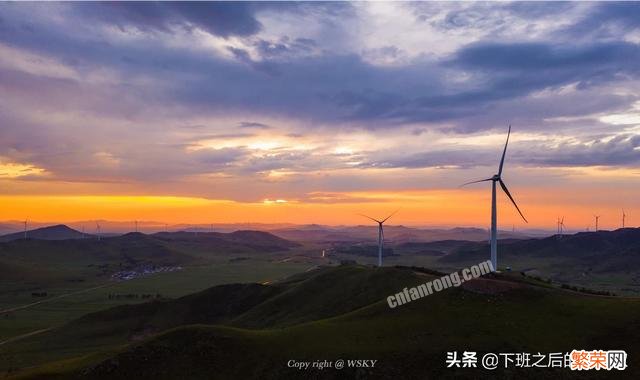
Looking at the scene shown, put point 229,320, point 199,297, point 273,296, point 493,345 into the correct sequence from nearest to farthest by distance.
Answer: point 493,345 → point 229,320 → point 273,296 → point 199,297

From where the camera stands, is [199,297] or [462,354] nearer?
[462,354]

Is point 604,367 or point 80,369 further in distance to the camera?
point 80,369

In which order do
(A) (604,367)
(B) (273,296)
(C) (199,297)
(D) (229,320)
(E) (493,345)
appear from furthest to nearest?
1. (C) (199,297)
2. (B) (273,296)
3. (D) (229,320)
4. (E) (493,345)
5. (A) (604,367)

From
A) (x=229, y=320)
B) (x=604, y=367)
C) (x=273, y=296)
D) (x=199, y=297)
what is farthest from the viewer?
(x=199, y=297)

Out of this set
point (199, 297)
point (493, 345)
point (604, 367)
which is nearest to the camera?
point (604, 367)

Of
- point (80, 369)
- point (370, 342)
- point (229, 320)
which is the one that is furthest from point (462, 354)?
point (229, 320)

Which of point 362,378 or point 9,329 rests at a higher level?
point 362,378

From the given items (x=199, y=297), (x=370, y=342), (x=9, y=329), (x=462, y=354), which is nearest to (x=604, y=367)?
(x=462, y=354)

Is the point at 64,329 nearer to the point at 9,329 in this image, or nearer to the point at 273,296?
the point at 9,329

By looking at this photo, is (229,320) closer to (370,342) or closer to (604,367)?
(370,342)
